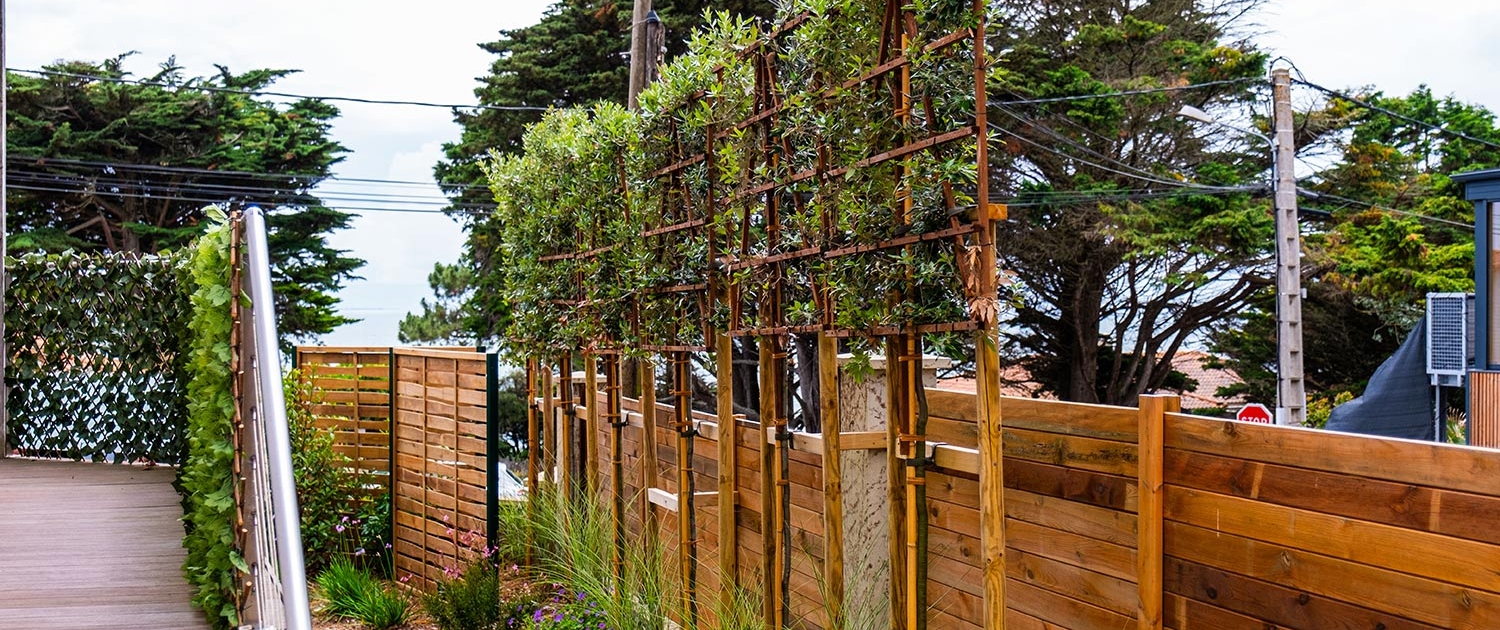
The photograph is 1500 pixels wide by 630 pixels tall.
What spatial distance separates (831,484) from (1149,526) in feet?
4.32

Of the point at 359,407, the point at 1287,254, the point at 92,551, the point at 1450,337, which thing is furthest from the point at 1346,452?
the point at 1450,337

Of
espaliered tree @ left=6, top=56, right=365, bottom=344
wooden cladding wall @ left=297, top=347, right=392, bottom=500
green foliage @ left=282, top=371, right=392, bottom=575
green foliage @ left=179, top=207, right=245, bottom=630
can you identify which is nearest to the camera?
green foliage @ left=179, top=207, right=245, bottom=630

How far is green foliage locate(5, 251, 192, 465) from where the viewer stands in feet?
19.5

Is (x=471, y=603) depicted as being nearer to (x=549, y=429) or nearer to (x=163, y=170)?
(x=549, y=429)

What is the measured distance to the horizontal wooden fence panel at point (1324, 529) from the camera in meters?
2.19

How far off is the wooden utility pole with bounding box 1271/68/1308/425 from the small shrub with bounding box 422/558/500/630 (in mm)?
10174

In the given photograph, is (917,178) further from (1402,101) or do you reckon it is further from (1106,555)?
(1402,101)

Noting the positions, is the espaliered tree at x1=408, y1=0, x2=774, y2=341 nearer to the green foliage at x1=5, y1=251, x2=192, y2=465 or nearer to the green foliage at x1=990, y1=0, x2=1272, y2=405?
the green foliage at x1=990, y1=0, x2=1272, y2=405

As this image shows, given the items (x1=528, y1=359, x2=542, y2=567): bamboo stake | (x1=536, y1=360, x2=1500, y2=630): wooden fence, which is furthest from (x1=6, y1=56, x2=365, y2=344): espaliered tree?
(x1=536, y1=360, x2=1500, y2=630): wooden fence

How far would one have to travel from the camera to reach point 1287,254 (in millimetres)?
13242

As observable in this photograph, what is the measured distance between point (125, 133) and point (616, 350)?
778 inches

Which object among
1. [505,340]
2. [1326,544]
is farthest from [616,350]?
[1326,544]

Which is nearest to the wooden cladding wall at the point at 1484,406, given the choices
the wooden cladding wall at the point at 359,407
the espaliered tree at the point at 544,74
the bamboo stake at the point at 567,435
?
the espaliered tree at the point at 544,74

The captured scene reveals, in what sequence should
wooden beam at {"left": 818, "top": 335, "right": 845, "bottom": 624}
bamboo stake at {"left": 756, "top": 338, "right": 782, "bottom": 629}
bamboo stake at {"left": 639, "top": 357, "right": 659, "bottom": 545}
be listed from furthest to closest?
bamboo stake at {"left": 639, "top": 357, "right": 659, "bottom": 545}
bamboo stake at {"left": 756, "top": 338, "right": 782, "bottom": 629}
wooden beam at {"left": 818, "top": 335, "right": 845, "bottom": 624}
